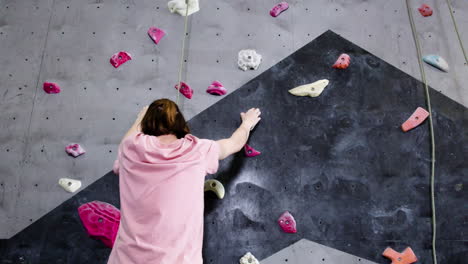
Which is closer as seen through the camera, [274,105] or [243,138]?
[243,138]

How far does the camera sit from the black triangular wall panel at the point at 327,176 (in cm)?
175

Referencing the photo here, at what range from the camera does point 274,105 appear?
1.87 metres

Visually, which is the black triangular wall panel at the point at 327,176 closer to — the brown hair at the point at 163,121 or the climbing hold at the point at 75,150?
the climbing hold at the point at 75,150

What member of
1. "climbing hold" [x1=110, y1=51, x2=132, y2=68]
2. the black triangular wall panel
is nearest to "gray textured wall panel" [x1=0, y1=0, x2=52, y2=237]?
the black triangular wall panel

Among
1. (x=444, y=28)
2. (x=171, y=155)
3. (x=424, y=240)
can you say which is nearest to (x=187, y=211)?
(x=171, y=155)

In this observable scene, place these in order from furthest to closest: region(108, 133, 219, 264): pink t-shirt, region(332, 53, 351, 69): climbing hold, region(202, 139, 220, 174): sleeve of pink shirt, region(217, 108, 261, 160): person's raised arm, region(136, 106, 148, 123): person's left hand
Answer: region(332, 53, 351, 69): climbing hold
region(136, 106, 148, 123): person's left hand
region(217, 108, 261, 160): person's raised arm
region(202, 139, 220, 174): sleeve of pink shirt
region(108, 133, 219, 264): pink t-shirt

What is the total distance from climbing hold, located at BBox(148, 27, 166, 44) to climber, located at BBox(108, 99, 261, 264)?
578mm

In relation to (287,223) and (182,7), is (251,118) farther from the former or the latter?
(182,7)

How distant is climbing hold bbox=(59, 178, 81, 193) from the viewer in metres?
1.78

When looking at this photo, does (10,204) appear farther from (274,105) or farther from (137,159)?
(274,105)

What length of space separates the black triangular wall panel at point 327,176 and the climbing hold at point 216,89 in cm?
3

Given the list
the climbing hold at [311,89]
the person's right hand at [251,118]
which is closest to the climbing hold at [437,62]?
the climbing hold at [311,89]

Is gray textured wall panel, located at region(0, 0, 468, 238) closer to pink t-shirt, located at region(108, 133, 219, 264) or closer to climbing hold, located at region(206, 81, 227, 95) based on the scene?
climbing hold, located at region(206, 81, 227, 95)

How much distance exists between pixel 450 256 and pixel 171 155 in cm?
116
